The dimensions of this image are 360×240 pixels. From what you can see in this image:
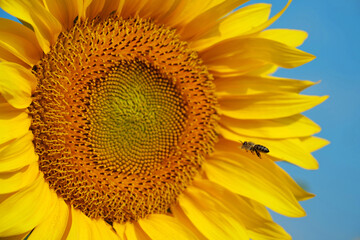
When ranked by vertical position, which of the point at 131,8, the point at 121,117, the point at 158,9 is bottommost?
the point at 121,117

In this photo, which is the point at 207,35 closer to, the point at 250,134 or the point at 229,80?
the point at 229,80

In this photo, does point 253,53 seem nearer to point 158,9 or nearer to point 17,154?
point 158,9

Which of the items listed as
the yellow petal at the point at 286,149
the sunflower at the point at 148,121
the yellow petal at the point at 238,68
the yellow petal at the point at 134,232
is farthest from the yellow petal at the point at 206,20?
the yellow petal at the point at 134,232

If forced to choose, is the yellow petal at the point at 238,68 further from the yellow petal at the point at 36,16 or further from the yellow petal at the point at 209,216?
the yellow petal at the point at 36,16

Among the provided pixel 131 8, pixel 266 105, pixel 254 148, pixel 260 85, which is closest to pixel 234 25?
pixel 260 85

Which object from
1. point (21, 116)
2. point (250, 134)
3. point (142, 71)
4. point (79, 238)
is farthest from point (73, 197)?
point (250, 134)

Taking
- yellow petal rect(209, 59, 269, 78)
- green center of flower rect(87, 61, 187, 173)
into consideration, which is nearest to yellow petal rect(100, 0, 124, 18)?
green center of flower rect(87, 61, 187, 173)

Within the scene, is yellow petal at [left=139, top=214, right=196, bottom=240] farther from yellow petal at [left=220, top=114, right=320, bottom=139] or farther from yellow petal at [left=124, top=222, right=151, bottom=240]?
yellow petal at [left=220, top=114, right=320, bottom=139]
